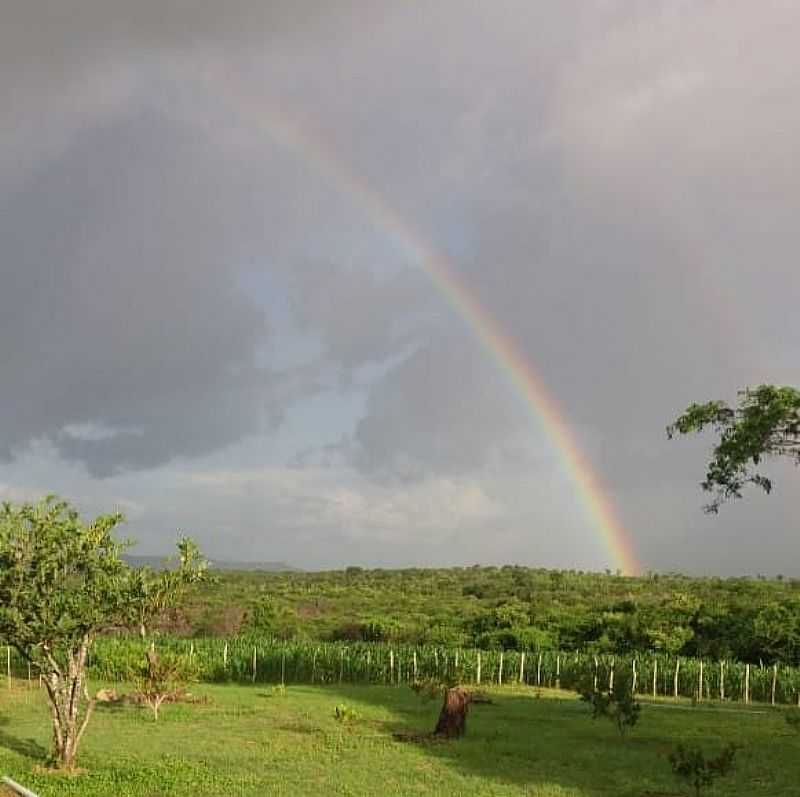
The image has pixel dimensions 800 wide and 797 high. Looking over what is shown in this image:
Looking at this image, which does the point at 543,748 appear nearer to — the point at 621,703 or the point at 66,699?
the point at 621,703

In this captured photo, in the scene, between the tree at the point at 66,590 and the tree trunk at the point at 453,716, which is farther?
the tree trunk at the point at 453,716

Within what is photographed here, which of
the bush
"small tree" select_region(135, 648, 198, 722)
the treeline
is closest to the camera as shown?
the bush

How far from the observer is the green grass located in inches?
654

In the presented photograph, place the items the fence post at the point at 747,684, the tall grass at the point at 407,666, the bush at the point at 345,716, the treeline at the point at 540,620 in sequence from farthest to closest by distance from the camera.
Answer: the treeline at the point at 540,620 < the tall grass at the point at 407,666 < the fence post at the point at 747,684 < the bush at the point at 345,716

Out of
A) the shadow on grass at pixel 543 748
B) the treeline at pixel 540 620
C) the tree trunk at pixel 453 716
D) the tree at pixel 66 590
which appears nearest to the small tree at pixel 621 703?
the shadow on grass at pixel 543 748

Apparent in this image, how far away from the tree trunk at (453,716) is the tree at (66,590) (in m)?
7.72

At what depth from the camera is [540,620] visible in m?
56.3

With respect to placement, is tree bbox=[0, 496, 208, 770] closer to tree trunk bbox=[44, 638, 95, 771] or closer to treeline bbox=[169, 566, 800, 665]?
tree trunk bbox=[44, 638, 95, 771]

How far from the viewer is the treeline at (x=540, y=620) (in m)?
46.7

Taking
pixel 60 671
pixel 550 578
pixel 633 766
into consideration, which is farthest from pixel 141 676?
pixel 550 578

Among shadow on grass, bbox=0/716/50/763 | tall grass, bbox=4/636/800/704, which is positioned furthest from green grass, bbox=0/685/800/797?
tall grass, bbox=4/636/800/704

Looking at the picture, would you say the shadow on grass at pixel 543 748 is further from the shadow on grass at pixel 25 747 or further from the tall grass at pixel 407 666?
the tall grass at pixel 407 666

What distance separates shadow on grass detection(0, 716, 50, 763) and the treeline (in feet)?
105

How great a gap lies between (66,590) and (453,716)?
32.3ft
